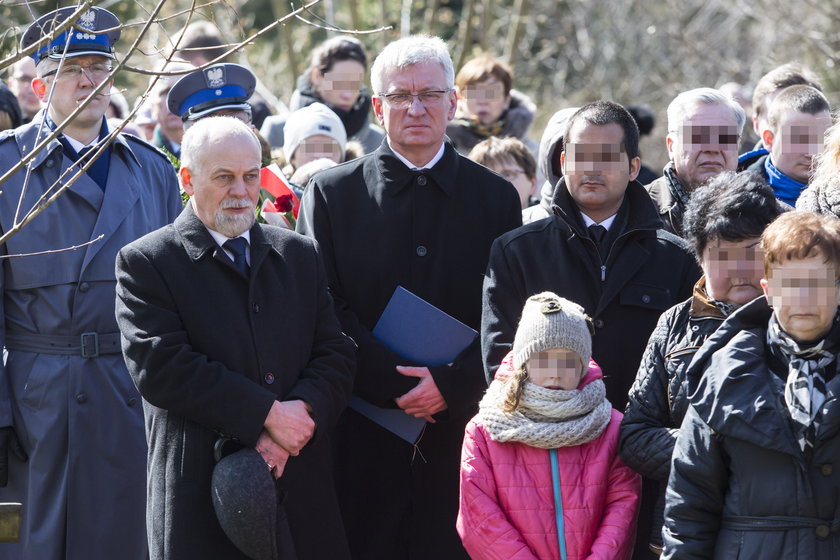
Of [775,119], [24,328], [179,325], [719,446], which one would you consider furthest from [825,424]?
[24,328]

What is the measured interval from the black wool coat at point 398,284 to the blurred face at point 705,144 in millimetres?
842

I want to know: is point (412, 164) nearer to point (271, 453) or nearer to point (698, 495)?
point (271, 453)

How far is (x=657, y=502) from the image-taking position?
432 cm

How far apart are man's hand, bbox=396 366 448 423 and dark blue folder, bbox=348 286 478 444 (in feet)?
0.29

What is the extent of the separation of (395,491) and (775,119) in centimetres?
247

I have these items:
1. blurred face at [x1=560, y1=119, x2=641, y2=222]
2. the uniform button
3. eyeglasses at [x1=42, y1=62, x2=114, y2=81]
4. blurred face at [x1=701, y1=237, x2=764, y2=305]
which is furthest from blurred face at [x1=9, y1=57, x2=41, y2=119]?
the uniform button

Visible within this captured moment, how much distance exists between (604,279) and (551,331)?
0.52m

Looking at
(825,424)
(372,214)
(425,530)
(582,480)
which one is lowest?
(425,530)

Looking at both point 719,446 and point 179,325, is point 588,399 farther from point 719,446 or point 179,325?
point 179,325

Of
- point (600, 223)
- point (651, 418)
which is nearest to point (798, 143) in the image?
point (600, 223)

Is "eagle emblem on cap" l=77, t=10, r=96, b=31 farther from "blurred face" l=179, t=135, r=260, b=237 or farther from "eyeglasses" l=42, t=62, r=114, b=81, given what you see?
"blurred face" l=179, t=135, r=260, b=237

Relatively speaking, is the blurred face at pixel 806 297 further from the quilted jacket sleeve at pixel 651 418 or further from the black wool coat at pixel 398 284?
the black wool coat at pixel 398 284

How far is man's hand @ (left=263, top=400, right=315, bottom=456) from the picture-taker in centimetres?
433

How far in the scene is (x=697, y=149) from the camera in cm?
528
